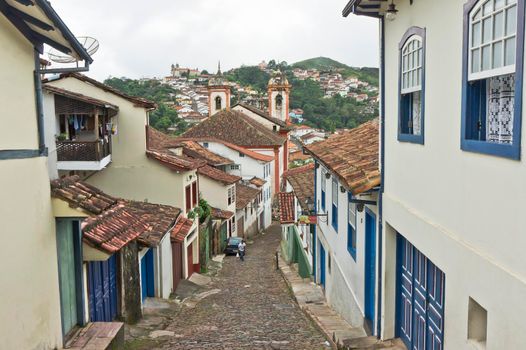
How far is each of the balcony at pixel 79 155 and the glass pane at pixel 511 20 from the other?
13438mm

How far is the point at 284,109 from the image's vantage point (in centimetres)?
6359

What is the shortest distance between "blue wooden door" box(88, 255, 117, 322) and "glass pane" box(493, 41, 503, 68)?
851cm

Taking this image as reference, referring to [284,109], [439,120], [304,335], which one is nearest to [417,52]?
[439,120]

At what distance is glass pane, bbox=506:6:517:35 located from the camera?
426 centimetres

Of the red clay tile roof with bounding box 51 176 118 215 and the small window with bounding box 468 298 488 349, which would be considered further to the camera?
the red clay tile roof with bounding box 51 176 118 215

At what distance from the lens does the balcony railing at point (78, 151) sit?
1561 cm

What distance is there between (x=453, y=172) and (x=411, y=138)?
5.37 ft

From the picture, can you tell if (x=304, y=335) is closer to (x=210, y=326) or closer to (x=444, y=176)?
(x=210, y=326)

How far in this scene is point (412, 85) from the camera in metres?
7.33

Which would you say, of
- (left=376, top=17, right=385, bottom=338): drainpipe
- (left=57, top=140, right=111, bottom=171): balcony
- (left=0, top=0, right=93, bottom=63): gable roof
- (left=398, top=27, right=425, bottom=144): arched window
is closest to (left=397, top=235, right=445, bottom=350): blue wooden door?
(left=376, top=17, right=385, bottom=338): drainpipe

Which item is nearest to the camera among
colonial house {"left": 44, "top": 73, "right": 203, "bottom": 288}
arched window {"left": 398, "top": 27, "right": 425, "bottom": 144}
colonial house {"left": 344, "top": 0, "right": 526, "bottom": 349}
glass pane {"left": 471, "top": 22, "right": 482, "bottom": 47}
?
colonial house {"left": 344, "top": 0, "right": 526, "bottom": 349}

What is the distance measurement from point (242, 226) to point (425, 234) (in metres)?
30.3

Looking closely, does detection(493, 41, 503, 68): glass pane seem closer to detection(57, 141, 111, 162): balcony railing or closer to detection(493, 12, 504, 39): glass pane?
detection(493, 12, 504, 39): glass pane

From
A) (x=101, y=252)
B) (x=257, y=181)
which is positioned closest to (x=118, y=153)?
(x=101, y=252)
